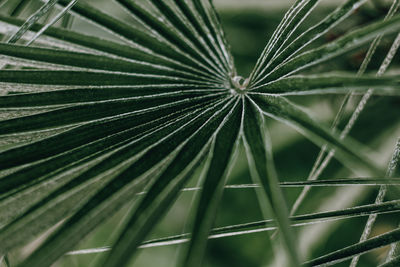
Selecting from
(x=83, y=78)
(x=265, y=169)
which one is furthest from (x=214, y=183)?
(x=83, y=78)

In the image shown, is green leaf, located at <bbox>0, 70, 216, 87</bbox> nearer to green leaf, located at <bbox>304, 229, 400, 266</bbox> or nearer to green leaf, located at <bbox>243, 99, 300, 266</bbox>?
green leaf, located at <bbox>243, 99, 300, 266</bbox>

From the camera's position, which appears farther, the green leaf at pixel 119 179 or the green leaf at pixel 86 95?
the green leaf at pixel 86 95

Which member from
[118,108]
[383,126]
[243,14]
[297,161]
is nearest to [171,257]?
[297,161]

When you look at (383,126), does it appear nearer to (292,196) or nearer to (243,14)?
(292,196)

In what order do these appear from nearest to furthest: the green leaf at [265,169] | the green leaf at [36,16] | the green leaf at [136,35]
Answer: the green leaf at [265,169] → the green leaf at [36,16] → the green leaf at [136,35]

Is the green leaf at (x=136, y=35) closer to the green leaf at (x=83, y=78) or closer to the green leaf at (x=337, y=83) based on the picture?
the green leaf at (x=83, y=78)

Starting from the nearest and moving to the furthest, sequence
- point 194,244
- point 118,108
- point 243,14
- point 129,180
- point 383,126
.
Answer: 1. point 194,244
2. point 129,180
3. point 118,108
4. point 383,126
5. point 243,14

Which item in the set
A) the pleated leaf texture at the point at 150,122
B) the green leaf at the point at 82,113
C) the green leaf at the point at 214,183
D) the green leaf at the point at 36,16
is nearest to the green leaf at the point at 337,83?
the pleated leaf texture at the point at 150,122

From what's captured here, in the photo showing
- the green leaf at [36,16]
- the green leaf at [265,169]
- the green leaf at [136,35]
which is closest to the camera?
the green leaf at [265,169]

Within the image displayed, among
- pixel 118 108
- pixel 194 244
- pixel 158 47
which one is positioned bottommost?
pixel 194 244
